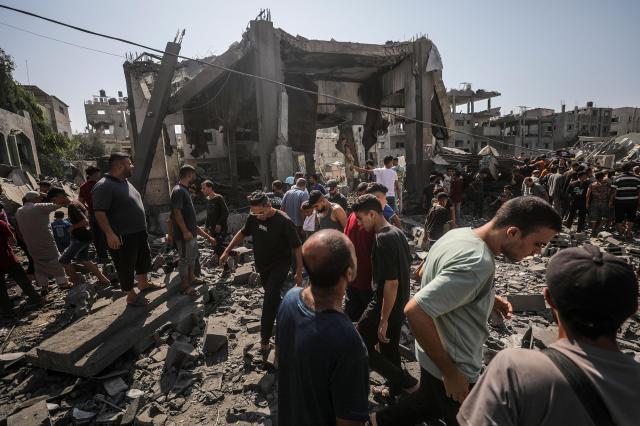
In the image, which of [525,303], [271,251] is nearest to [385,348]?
[271,251]

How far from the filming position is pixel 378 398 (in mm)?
2986

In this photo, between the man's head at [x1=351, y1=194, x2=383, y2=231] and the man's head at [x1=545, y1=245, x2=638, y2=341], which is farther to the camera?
the man's head at [x1=351, y1=194, x2=383, y2=231]

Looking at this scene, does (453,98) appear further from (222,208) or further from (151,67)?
(222,208)

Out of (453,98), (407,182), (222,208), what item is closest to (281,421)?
(222,208)

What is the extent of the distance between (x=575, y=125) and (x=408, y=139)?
41464 millimetres

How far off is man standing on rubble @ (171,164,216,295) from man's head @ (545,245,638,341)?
4661 mm

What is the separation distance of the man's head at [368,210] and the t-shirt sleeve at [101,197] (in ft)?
9.73

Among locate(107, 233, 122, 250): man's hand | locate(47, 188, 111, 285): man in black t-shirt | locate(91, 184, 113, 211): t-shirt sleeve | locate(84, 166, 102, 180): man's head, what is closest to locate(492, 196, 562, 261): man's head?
locate(107, 233, 122, 250): man's hand

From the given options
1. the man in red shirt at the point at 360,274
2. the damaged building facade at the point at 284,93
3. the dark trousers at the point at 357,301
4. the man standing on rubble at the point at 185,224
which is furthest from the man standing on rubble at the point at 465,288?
the damaged building facade at the point at 284,93

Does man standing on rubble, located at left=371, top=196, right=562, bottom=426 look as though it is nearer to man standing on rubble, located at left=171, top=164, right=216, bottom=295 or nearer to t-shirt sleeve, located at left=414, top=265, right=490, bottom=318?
t-shirt sleeve, located at left=414, top=265, right=490, bottom=318

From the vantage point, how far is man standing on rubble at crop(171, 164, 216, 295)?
4.76 metres

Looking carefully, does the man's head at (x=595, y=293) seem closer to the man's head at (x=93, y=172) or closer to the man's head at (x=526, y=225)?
the man's head at (x=526, y=225)

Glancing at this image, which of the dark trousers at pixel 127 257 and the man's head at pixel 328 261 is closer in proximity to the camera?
the man's head at pixel 328 261

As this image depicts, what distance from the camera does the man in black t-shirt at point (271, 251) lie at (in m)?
3.46
